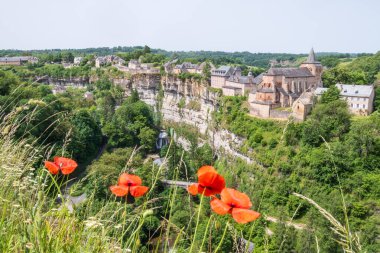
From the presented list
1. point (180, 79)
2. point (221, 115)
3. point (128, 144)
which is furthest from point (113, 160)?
point (180, 79)

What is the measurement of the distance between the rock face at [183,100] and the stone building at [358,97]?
11980 millimetres

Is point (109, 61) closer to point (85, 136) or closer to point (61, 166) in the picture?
point (85, 136)

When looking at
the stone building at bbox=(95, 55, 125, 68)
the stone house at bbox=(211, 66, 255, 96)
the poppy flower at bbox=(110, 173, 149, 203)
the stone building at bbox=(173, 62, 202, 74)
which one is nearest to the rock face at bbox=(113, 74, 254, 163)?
the stone house at bbox=(211, 66, 255, 96)

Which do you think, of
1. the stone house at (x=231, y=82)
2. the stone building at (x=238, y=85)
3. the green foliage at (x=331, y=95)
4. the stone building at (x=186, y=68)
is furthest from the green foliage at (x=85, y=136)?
the stone building at (x=186, y=68)

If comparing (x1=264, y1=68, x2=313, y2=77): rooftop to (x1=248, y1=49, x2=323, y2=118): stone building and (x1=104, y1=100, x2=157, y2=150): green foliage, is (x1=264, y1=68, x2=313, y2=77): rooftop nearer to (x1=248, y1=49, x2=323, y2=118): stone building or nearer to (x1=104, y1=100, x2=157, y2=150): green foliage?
(x1=248, y1=49, x2=323, y2=118): stone building

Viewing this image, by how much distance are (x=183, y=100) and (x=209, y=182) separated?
58.7 metres

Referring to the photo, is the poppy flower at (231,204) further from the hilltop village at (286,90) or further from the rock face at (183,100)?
the rock face at (183,100)

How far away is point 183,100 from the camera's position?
60531mm

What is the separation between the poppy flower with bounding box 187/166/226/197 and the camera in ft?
6.65

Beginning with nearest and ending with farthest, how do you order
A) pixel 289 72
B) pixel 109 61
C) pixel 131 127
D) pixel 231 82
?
pixel 289 72
pixel 131 127
pixel 231 82
pixel 109 61

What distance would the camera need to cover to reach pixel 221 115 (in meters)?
45.0

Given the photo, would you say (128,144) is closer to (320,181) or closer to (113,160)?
(113,160)

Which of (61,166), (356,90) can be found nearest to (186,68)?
(356,90)

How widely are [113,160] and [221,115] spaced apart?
66.0 feet
